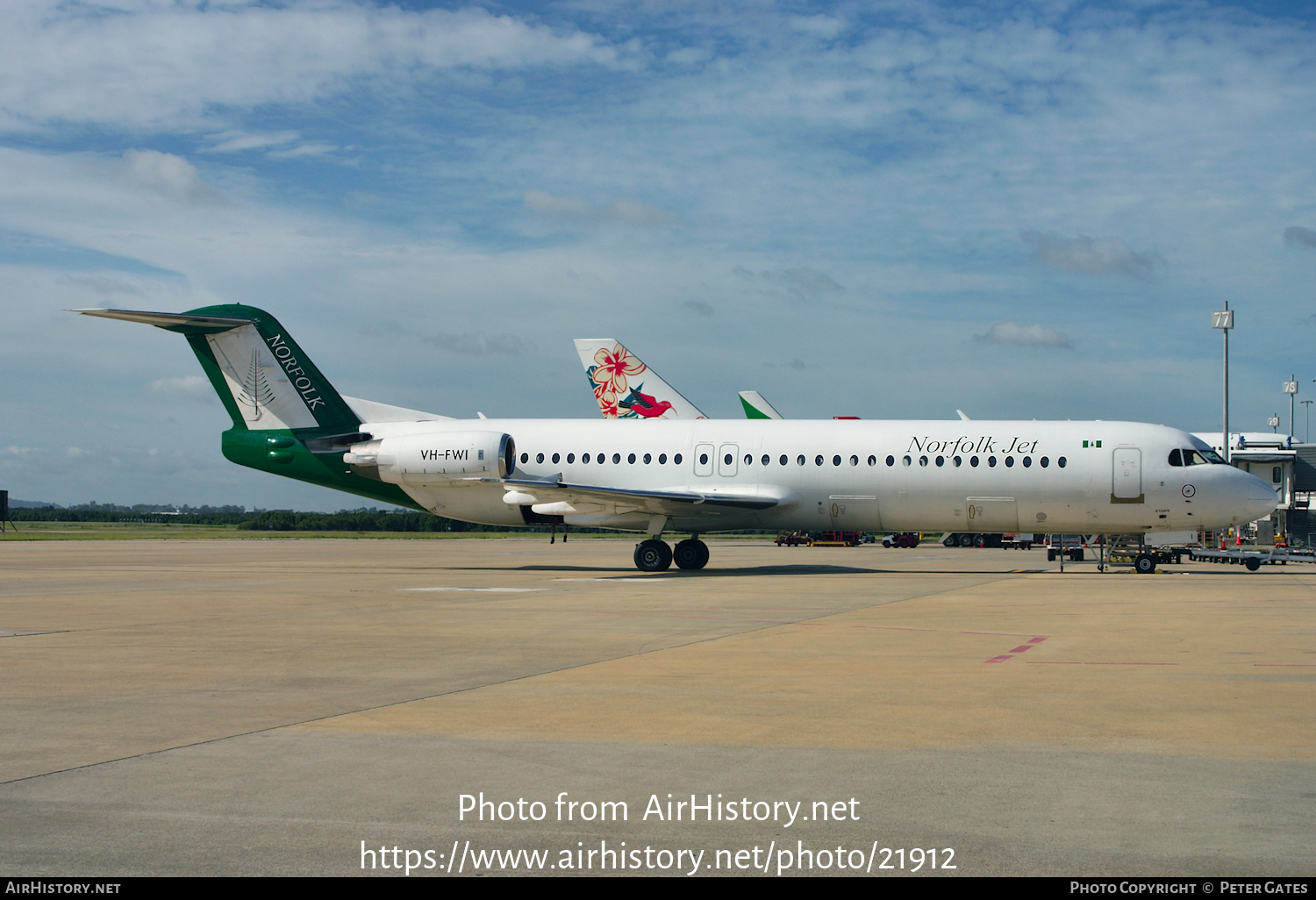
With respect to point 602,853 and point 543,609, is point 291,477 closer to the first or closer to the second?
point 543,609

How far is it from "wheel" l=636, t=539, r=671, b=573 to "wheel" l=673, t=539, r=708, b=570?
0.57 meters

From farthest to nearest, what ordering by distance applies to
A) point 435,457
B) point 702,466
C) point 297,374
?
point 297,374 → point 435,457 → point 702,466

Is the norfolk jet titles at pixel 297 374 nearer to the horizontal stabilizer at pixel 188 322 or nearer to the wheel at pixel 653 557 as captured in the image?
the horizontal stabilizer at pixel 188 322

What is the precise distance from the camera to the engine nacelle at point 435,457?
29.0m

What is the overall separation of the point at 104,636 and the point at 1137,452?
77.0 feet

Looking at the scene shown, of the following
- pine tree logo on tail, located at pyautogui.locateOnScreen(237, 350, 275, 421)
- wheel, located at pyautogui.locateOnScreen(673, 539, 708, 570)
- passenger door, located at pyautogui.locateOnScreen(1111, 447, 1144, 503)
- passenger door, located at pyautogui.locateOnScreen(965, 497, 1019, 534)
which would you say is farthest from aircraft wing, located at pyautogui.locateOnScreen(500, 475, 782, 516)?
passenger door, located at pyautogui.locateOnScreen(1111, 447, 1144, 503)

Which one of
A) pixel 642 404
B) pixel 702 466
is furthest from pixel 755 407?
pixel 702 466

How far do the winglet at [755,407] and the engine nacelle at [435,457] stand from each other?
23.3 meters

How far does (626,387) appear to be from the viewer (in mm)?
47469

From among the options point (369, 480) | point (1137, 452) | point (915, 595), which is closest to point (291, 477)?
point (369, 480)

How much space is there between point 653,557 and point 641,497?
2351 mm

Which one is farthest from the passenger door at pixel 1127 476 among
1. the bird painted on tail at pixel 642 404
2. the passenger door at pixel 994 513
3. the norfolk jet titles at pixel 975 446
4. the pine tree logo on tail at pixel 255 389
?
the pine tree logo on tail at pixel 255 389

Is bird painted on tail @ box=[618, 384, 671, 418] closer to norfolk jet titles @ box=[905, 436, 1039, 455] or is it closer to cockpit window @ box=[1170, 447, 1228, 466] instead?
norfolk jet titles @ box=[905, 436, 1039, 455]

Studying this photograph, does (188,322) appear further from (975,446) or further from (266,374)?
(975,446)
